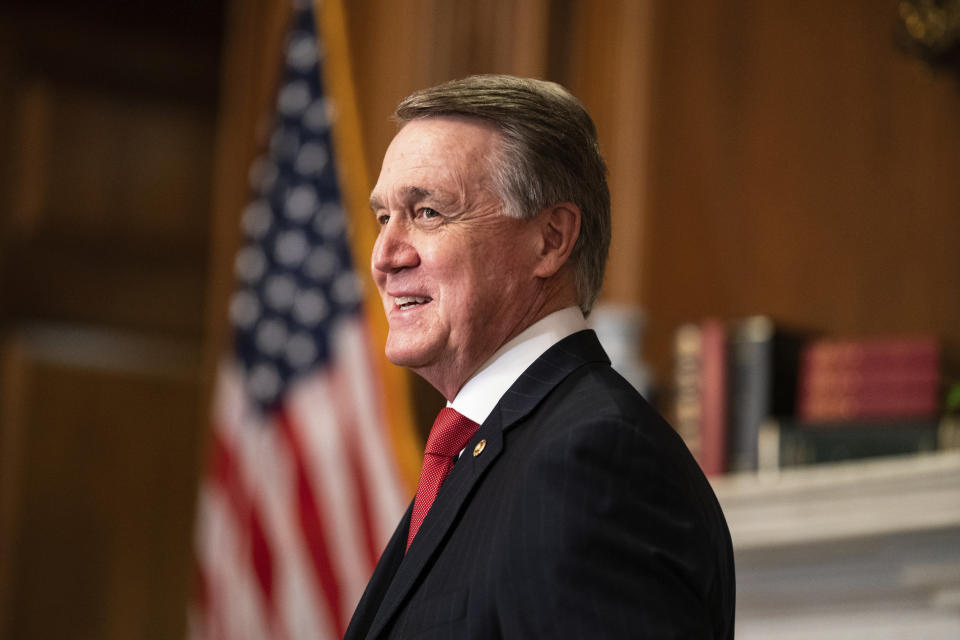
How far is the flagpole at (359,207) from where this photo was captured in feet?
13.8

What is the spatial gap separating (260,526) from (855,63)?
2.57 meters

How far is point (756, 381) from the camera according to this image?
307cm

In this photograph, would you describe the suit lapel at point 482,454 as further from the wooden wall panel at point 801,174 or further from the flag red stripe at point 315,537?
the flag red stripe at point 315,537

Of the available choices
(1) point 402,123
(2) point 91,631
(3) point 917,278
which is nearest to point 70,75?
(2) point 91,631

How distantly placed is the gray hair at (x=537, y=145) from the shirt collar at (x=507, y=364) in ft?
0.23

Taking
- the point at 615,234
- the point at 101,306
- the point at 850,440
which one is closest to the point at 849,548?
the point at 850,440

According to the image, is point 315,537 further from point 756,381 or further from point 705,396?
point 756,381

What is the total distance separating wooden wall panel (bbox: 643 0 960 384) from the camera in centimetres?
331

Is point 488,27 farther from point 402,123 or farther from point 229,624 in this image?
point 402,123

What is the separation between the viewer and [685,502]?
4.26 ft

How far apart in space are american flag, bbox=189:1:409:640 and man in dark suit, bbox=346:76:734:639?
2.60 meters

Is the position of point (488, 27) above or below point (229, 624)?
above

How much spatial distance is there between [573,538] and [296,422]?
353 centimetres

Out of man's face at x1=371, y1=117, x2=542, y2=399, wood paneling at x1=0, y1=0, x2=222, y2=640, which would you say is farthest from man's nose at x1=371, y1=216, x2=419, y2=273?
wood paneling at x1=0, y1=0, x2=222, y2=640
